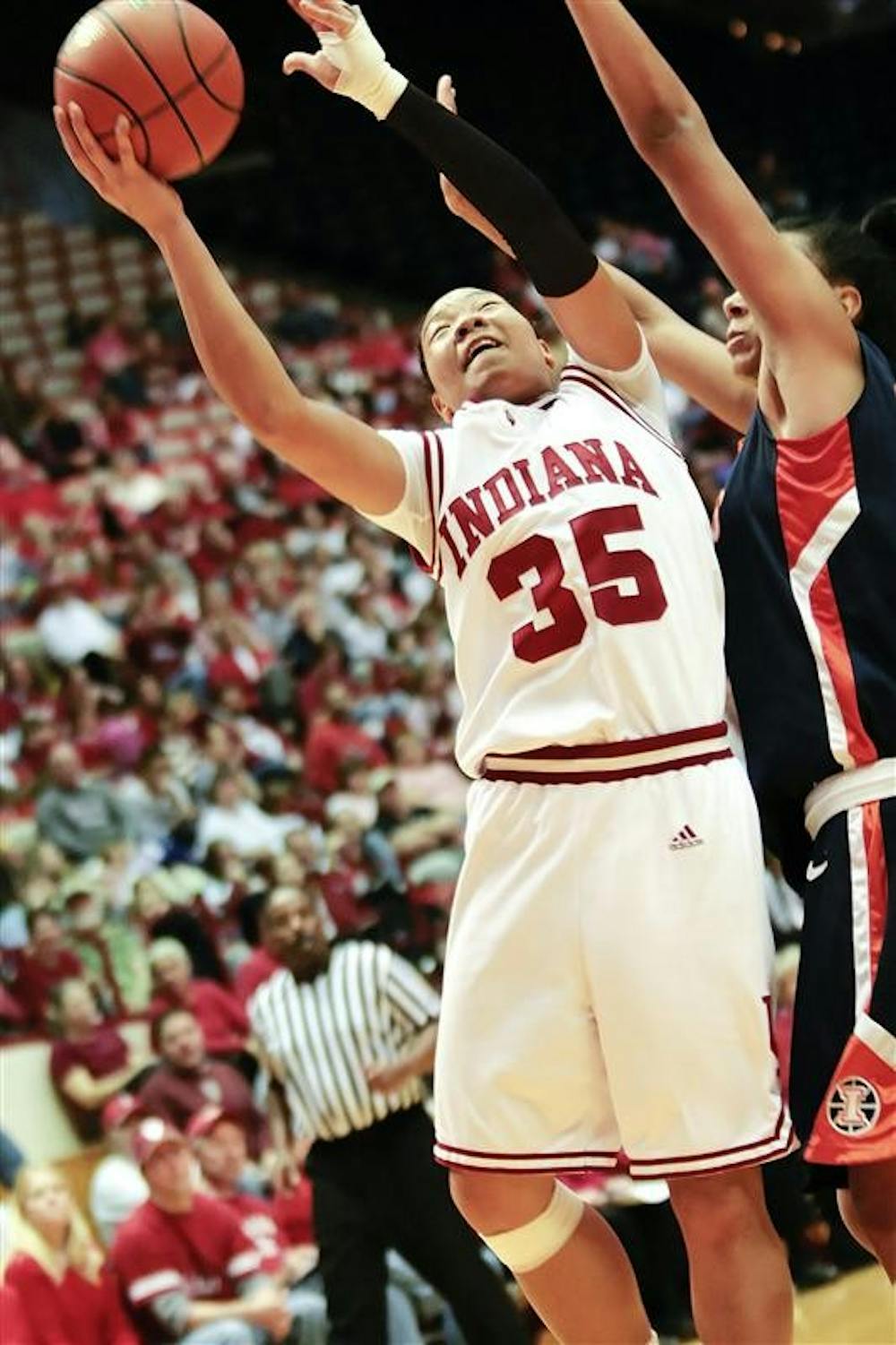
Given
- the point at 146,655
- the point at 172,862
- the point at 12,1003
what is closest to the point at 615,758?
the point at 12,1003

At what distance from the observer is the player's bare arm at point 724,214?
3.45 meters

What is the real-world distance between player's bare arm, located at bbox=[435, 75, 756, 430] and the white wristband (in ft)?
1.04

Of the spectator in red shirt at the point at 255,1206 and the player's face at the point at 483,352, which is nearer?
the player's face at the point at 483,352

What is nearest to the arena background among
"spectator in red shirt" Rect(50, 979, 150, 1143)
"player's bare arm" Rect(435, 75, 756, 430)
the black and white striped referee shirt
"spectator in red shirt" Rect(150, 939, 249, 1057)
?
"spectator in red shirt" Rect(150, 939, 249, 1057)

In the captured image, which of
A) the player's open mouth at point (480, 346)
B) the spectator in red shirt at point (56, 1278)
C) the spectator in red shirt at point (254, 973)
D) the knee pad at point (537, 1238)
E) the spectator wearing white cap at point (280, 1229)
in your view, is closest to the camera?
the knee pad at point (537, 1238)

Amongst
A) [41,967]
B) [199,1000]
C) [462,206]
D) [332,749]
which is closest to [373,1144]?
[199,1000]

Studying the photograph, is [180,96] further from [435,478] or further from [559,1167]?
[559,1167]

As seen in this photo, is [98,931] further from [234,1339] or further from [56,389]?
[56,389]

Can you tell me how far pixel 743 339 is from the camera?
12.8ft

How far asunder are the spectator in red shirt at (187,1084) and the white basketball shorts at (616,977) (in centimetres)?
453

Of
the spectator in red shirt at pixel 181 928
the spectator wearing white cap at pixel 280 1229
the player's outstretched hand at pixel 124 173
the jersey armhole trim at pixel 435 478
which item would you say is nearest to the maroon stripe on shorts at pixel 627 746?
the jersey armhole trim at pixel 435 478

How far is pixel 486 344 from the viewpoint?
3.99m

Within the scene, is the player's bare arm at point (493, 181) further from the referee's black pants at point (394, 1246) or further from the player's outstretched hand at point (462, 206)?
the referee's black pants at point (394, 1246)

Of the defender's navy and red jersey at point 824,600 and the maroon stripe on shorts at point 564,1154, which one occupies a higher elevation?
the defender's navy and red jersey at point 824,600
